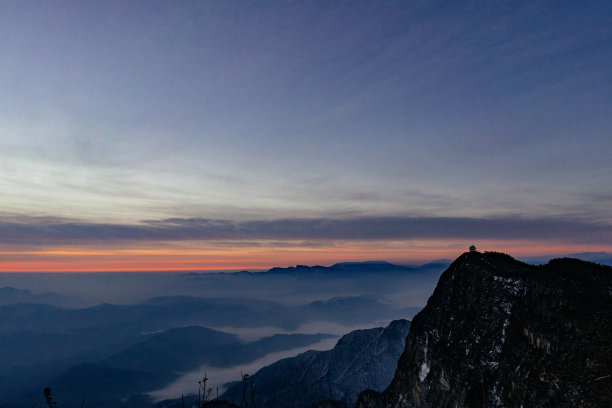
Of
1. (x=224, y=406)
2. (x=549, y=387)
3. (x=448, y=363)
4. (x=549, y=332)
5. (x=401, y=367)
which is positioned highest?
(x=549, y=332)

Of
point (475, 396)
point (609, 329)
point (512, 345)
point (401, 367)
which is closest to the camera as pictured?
point (609, 329)

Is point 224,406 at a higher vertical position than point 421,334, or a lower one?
lower

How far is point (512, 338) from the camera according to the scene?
64.8m

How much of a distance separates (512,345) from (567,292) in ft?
43.7

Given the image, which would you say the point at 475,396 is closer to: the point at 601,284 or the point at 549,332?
the point at 549,332

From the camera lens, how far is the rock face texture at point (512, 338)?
174ft

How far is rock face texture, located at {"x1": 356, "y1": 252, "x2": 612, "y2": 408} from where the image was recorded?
52.9 meters

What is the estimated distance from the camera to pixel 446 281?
87.9 metres

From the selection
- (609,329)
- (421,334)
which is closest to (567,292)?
(609,329)

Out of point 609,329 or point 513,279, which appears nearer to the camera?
point 609,329

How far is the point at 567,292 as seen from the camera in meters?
60.8

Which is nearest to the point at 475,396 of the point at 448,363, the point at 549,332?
the point at 448,363

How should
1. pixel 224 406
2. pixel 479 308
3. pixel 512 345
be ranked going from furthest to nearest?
pixel 224 406 < pixel 479 308 < pixel 512 345

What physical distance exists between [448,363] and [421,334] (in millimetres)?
12431
